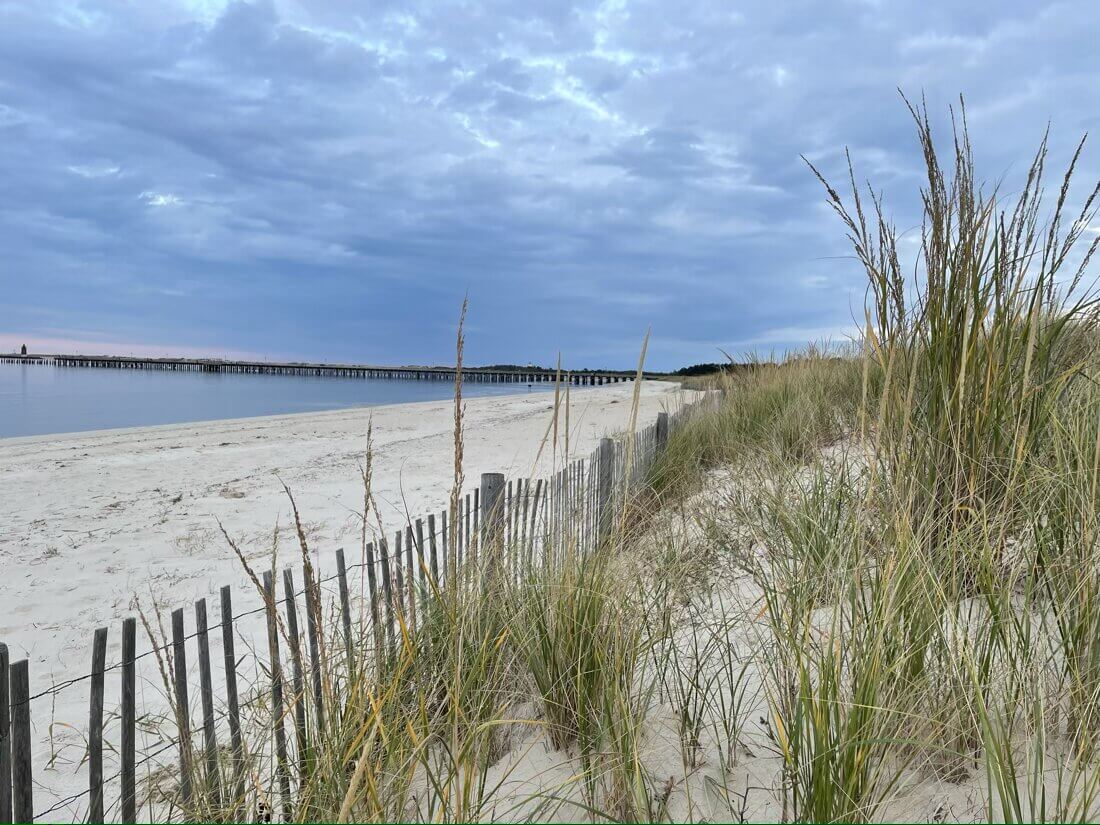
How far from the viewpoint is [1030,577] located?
5.31 feet

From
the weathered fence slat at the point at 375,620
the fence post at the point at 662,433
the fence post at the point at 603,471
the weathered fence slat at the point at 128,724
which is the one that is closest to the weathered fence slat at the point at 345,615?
the weathered fence slat at the point at 375,620

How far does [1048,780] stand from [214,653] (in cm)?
348

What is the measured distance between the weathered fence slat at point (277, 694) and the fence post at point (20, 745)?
52cm

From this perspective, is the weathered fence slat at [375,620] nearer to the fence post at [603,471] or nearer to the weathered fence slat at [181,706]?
the weathered fence slat at [181,706]

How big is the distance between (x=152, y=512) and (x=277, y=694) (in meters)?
5.89

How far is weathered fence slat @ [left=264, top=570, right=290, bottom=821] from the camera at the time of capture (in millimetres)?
1643

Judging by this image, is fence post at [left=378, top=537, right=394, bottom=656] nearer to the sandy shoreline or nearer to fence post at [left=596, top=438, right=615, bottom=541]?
the sandy shoreline

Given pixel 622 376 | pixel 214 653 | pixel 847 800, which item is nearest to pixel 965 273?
pixel 847 800

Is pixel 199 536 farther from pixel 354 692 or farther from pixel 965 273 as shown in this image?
pixel 965 273

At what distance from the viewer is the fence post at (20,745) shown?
1562 mm

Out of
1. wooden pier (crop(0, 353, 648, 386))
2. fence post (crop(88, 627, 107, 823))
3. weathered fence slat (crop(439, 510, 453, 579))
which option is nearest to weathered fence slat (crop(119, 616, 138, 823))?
fence post (crop(88, 627, 107, 823))

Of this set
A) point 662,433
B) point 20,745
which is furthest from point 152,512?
point 20,745

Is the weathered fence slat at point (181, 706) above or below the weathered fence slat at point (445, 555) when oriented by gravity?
below

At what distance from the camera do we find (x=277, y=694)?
2117 mm
